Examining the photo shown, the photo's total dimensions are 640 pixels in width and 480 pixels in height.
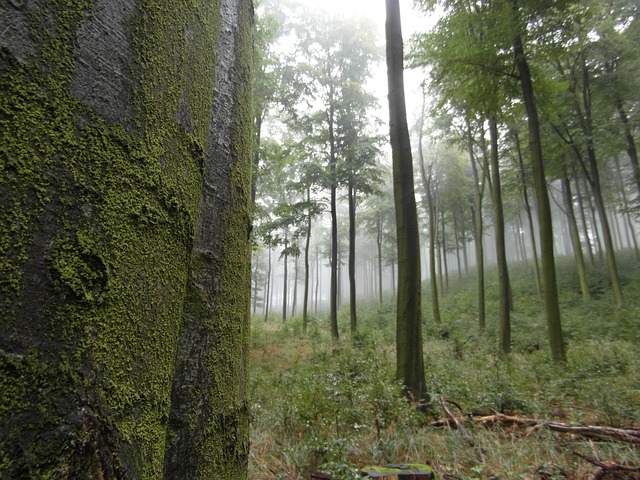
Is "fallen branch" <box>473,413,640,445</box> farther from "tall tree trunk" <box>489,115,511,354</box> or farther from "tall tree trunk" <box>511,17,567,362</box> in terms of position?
"tall tree trunk" <box>489,115,511,354</box>

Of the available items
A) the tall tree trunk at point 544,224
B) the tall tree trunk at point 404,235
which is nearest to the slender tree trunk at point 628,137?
the tall tree trunk at point 544,224

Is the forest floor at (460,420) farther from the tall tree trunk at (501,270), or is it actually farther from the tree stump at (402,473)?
the tall tree trunk at (501,270)

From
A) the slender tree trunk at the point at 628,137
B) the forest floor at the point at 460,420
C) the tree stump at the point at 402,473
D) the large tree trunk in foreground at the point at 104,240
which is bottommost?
the forest floor at the point at 460,420

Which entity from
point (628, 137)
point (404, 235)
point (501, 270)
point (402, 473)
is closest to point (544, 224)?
point (501, 270)

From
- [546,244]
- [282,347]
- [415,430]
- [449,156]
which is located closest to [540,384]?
[546,244]

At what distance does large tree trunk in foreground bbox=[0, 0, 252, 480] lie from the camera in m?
0.41

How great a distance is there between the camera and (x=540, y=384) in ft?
19.6

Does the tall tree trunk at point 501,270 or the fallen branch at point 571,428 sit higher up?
the tall tree trunk at point 501,270

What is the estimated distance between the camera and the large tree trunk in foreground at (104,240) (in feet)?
1.34

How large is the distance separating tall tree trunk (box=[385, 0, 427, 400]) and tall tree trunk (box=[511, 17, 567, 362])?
154 inches

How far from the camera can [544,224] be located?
734 cm

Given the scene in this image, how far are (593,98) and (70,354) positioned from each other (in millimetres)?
19038

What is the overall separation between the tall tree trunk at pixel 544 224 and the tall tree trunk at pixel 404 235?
3.91 m

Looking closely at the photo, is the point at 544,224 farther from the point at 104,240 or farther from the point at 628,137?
the point at 628,137
